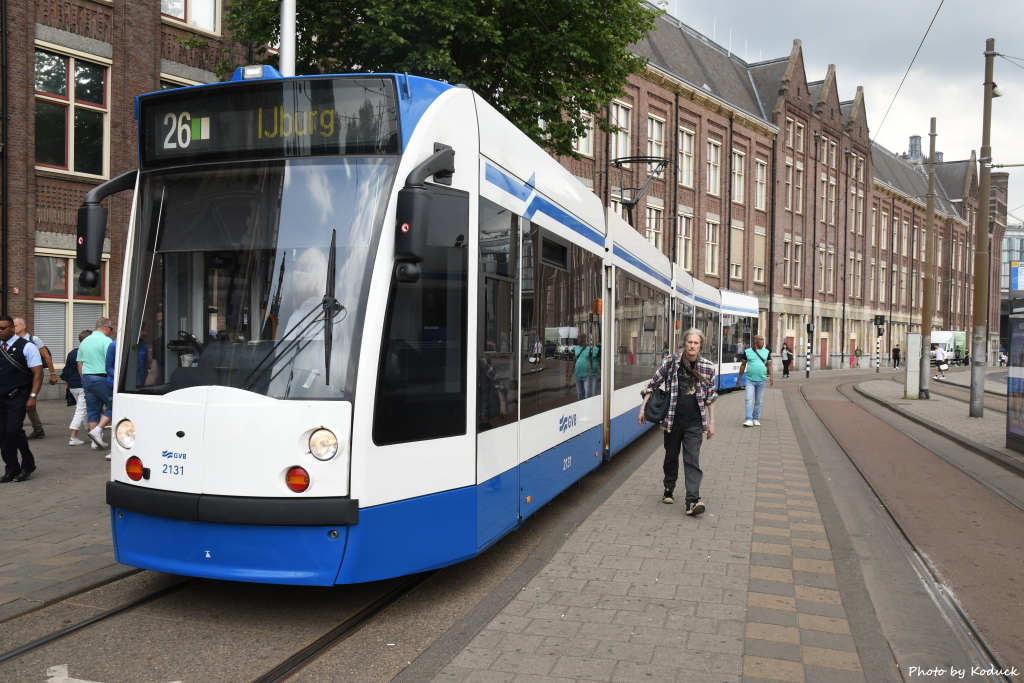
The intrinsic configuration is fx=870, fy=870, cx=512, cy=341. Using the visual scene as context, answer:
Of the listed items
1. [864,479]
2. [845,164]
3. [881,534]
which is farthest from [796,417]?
[845,164]

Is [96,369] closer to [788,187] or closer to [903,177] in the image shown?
[788,187]

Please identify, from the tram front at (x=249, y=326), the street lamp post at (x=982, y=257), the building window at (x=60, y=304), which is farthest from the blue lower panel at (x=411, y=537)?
the street lamp post at (x=982, y=257)

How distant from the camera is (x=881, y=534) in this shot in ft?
23.1

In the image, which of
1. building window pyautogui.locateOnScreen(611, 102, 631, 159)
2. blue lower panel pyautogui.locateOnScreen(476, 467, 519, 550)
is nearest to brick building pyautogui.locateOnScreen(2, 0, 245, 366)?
blue lower panel pyautogui.locateOnScreen(476, 467, 519, 550)

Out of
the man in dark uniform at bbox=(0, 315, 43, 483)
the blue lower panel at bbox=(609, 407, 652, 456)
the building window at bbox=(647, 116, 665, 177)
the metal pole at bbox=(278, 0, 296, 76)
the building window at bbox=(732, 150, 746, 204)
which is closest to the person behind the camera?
the man in dark uniform at bbox=(0, 315, 43, 483)

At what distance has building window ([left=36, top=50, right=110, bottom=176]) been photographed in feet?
55.0

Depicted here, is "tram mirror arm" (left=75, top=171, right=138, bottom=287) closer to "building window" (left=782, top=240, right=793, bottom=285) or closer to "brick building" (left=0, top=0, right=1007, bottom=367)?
"brick building" (left=0, top=0, right=1007, bottom=367)

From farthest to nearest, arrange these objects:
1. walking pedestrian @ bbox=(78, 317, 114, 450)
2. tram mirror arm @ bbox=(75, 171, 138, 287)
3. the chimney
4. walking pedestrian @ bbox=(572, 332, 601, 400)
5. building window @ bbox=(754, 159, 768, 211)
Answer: the chimney < building window @ bbox=(754, 159, 768, 211) < walking pedestrian @ bbox=(78, 317, 114, 450) < walking pedestrian @ bbox=(572, 332, 601, 400) < tram mirror arm @ bbox=(75, 171, 138, 287)

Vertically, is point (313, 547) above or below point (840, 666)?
above

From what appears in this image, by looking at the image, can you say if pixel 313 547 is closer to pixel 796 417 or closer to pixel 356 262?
pixel 356 262

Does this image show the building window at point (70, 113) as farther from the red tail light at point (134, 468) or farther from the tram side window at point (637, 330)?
the red tail light at point (134, 468)

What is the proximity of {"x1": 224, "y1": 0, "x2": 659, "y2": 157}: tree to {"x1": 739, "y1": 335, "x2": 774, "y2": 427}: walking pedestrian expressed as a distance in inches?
200

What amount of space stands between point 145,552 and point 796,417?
15.3 meters

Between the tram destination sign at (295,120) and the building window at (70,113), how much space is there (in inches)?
565
